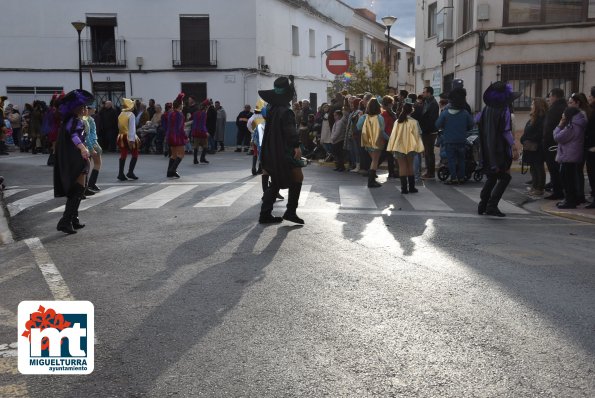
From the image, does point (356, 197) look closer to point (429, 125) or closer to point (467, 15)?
point (429, 125)

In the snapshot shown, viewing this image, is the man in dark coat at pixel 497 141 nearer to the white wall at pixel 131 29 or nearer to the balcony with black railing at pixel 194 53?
the white wall at pixel 131 29

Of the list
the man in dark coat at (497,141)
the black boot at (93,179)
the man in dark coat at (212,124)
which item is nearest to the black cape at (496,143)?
the man in dark coat at (497,141)

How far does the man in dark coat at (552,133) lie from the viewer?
1141cm

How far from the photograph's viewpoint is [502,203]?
11648 mm

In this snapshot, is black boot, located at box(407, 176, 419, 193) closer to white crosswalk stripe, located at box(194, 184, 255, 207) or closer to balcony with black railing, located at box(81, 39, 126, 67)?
→ white crosswalk stripe, located at box(194, 184, 255, 207)

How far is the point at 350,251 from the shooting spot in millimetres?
7359

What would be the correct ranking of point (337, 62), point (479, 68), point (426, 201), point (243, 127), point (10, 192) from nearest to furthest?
point (426, 201) < point (10, 192) < point (479, 68) < point (337, 62) < point (243, 127)

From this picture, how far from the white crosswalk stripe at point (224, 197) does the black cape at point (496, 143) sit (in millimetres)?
3994

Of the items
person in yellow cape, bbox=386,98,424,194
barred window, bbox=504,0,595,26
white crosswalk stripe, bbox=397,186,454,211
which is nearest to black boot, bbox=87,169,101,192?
person in yellow cape, bbox=386,98,424,194

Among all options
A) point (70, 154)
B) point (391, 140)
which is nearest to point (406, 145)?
point (391, 140)

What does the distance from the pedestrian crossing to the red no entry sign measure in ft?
29.9

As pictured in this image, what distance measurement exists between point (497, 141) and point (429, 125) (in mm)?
5229

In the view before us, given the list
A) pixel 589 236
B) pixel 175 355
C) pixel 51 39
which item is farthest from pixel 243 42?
pixel 175 355

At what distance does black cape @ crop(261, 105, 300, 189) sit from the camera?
29.5ft
